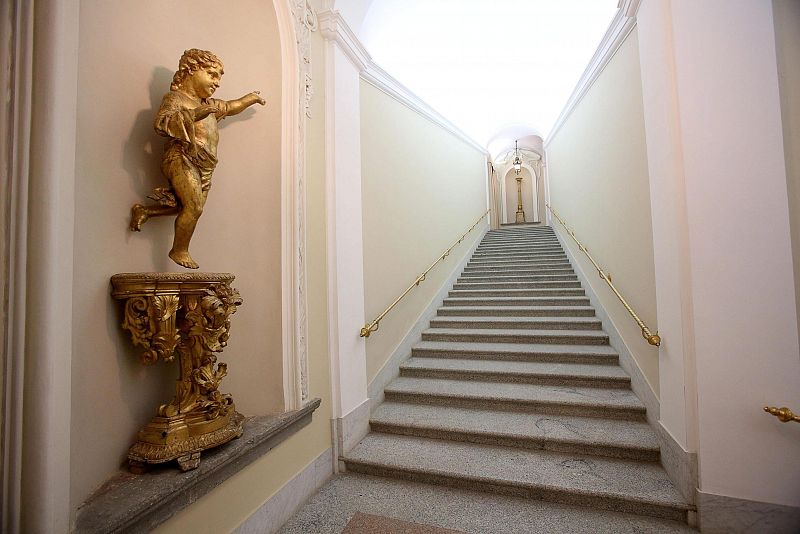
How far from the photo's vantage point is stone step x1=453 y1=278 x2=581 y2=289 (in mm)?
5621

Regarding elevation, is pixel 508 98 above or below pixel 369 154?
above

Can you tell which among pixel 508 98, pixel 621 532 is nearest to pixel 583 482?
pixel 621 532

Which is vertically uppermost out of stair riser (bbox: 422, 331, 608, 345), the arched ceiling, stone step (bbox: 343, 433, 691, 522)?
the arched ceiling

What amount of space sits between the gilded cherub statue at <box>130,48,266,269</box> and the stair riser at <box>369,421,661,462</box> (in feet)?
7.09

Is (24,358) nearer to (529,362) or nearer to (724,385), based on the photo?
(724,385)

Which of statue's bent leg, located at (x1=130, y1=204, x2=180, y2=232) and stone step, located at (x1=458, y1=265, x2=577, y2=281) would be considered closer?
statue's bent leg, located at (x1=130, y1=204, x2=180, y2=232)

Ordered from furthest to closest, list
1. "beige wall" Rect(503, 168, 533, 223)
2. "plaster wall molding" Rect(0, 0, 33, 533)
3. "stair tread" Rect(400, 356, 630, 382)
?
"beige wall" Rect(503, 168, 533, 223)
"stair tread" Rect(400, 356, 630, 382)
"plaster wall molding" Rect(0, 0, 33, 533)

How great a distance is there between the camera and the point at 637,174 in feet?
9.23

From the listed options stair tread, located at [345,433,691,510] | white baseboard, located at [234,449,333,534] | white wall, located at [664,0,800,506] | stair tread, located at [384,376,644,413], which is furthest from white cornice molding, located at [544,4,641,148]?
white baseboard, located at [234,449,333,534]

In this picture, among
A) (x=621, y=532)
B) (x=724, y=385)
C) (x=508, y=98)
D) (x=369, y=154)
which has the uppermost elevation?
(x=508, y=98)

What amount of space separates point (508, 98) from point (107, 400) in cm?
733

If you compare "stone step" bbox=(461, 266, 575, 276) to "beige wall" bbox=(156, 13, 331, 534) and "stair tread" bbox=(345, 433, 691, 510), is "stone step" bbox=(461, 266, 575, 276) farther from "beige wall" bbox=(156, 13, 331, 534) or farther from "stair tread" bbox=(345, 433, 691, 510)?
"beige wall" bbox=(156, 13, 331, 534)

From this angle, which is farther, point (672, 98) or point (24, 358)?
point (672, 98)

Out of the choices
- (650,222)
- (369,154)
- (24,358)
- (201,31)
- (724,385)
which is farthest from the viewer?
(369,154)
